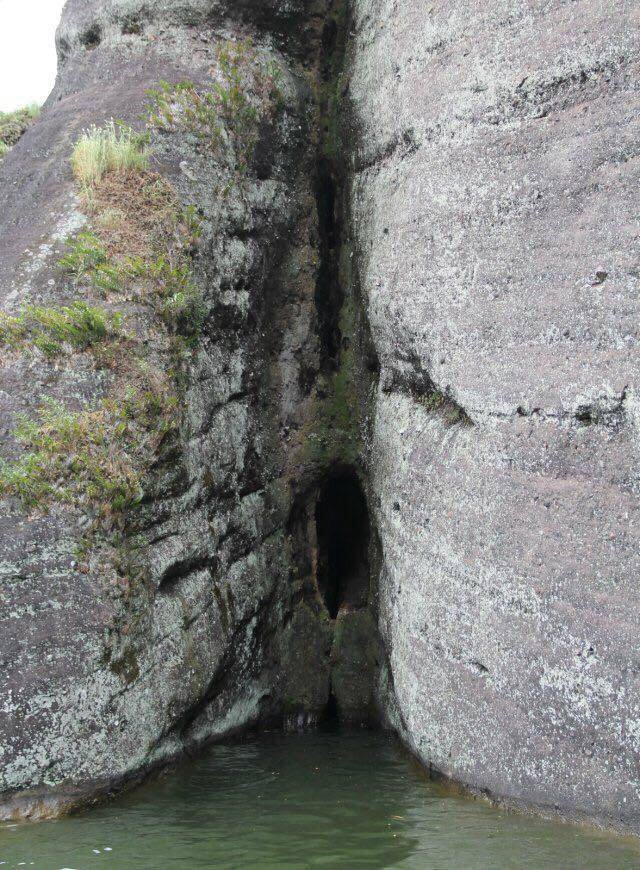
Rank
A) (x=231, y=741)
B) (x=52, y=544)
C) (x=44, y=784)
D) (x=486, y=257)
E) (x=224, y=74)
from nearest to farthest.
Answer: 1. (x=44, y=784)
2. (x=52, y=544)
3. (x=486, y=257)
4. (x=231, y=741)
5. (x=224, y=74)

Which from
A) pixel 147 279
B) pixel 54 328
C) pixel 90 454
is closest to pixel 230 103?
pixel 147 279

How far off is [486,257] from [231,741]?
186 inches

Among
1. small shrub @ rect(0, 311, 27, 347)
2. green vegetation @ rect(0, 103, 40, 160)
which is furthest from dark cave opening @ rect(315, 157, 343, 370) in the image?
green vegetation @ rect(0, 103, 40, 160)

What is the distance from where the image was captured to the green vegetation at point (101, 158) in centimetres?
792

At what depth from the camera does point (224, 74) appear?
8.91 meters

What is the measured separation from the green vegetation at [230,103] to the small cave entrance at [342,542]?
3524mm

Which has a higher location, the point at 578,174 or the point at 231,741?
the point at 578,174

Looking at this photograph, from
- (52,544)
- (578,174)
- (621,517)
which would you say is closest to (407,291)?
(578,174)

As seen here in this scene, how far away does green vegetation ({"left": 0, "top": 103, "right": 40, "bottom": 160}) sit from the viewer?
12.3 m

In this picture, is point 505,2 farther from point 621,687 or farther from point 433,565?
point 621,687

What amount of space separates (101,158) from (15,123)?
555 centimetres

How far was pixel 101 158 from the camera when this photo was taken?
26.1ft

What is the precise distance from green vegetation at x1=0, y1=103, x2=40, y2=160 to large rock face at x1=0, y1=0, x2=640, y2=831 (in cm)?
306

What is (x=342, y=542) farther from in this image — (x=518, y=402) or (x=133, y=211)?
(x=133, y=211)
